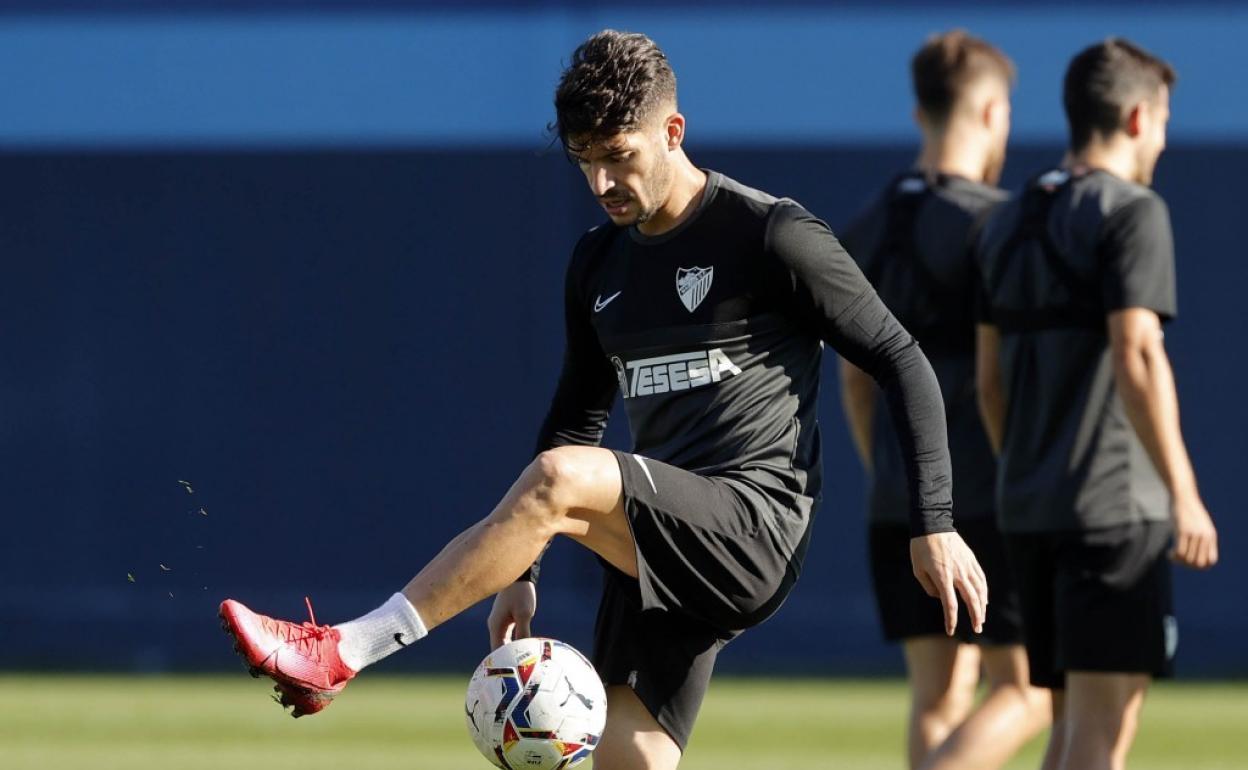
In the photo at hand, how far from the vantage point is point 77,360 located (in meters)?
15.5

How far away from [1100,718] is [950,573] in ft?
5.03

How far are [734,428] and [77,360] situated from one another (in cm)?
1117

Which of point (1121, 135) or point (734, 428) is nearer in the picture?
point (734, 428)

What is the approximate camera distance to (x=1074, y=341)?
637 centimetres

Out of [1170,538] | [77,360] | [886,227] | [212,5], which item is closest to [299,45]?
[212,5]

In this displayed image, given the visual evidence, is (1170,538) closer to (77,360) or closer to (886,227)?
(886,227)

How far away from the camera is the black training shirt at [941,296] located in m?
7.08

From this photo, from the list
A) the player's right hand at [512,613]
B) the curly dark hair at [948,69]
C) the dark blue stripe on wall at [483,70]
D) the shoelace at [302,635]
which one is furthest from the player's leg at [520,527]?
the dark blue stripe on wall at [483,70]

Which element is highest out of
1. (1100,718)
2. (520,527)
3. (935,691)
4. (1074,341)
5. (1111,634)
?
(1074,341)

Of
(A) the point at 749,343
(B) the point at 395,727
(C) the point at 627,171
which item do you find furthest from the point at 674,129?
(B) the point at 395,727

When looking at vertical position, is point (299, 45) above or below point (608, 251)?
above

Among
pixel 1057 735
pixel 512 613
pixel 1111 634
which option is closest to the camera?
pixel 512 613

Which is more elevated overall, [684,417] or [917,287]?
[917,287]

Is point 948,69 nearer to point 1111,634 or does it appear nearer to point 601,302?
point 1111,634
